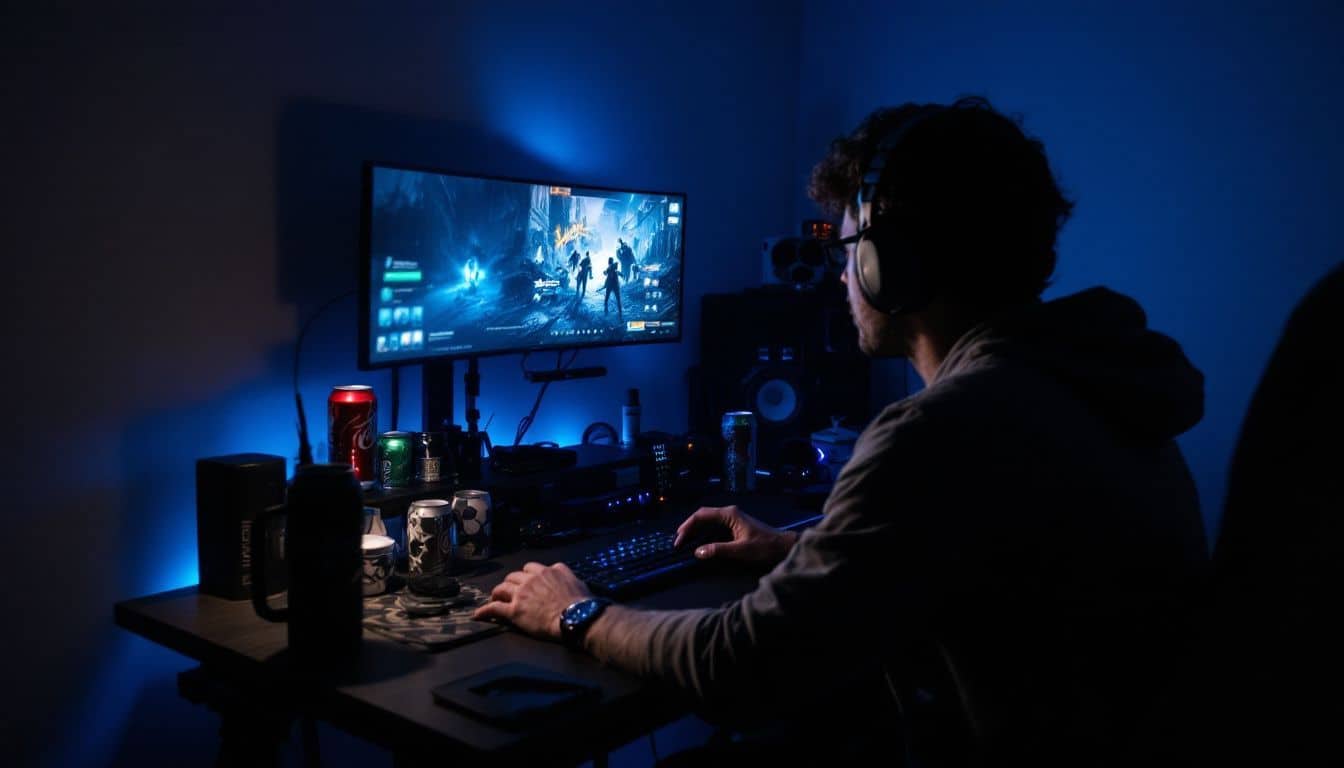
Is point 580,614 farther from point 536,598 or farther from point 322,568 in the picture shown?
point 322,568

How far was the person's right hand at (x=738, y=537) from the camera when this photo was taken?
1.69 m

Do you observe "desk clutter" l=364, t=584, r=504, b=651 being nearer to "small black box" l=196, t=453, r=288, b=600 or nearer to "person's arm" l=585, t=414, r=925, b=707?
"small black box" l=196, t=453, r=288, b=600

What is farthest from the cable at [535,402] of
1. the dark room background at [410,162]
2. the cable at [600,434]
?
the cable at [600,434]

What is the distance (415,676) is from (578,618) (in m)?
0.21

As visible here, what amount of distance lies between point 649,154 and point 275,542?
1.56 m

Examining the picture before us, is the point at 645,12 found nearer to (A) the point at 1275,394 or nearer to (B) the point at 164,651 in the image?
(B) the point at 164,651

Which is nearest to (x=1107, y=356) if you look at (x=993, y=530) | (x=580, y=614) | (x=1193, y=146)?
(x=993, y=530)

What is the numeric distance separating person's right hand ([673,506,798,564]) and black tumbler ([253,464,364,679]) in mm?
589

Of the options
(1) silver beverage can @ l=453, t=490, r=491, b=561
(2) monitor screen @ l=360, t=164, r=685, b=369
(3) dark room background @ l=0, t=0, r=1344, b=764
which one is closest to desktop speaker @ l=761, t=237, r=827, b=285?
(3) dark room background @ l=0, t=0, r=1344, b=764

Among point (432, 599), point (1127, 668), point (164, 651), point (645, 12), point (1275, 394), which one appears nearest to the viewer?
point (1275, 394)

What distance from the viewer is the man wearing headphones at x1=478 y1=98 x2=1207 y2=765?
1.01m

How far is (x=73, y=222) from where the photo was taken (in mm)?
1619

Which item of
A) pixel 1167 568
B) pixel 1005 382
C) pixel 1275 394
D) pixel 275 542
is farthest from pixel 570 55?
pixel 1275 394

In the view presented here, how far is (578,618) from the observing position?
133 cm
